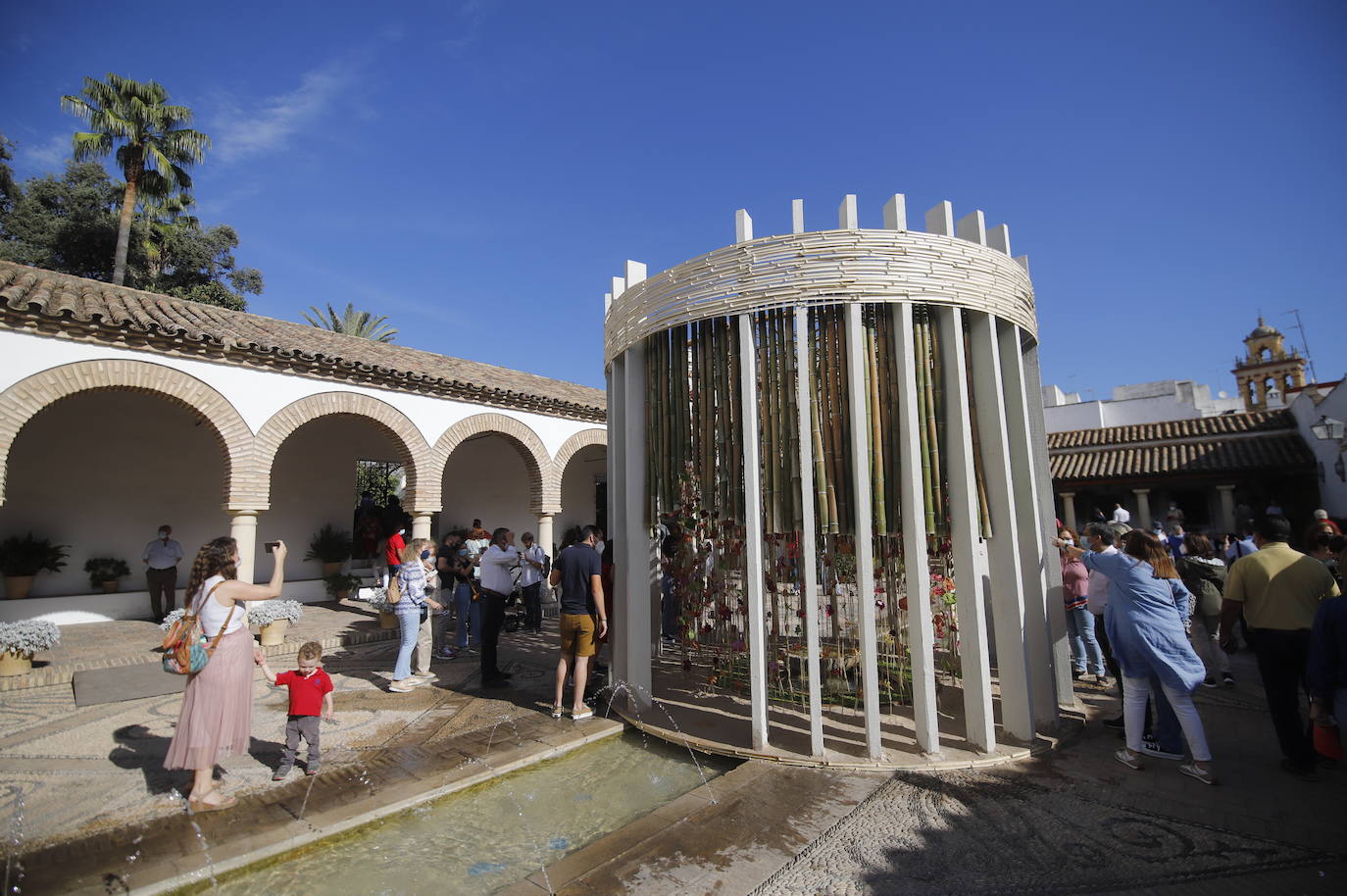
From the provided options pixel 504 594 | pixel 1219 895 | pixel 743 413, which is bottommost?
pixel 1219 895

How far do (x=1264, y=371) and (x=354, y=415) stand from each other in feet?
115

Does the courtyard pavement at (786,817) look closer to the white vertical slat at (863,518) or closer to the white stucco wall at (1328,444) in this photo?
the white vertical slat at (863,518)

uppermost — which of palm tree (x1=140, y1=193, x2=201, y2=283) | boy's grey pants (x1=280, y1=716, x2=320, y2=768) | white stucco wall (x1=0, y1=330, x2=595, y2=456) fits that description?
palm tree (x1=140, y1=193, x2=201, y2=283)

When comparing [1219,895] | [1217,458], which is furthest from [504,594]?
[1217,458]

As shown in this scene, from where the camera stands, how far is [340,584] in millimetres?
12062

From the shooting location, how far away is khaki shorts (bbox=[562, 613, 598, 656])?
17.6ft

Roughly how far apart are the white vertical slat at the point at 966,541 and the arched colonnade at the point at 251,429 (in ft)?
28.7

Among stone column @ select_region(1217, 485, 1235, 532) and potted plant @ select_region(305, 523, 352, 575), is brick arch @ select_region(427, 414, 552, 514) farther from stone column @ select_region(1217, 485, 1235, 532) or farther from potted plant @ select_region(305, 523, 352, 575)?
stone column @ select_region(1217, 485, 1235, 532)

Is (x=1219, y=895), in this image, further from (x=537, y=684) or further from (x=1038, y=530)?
(x=537, y=684)

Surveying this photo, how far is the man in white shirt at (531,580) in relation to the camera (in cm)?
870

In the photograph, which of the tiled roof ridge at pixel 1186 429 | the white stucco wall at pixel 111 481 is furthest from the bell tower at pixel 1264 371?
the white stucco wall at pixel 111 481

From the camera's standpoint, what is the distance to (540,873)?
290 centimetres

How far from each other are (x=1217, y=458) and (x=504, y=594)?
18292 mm

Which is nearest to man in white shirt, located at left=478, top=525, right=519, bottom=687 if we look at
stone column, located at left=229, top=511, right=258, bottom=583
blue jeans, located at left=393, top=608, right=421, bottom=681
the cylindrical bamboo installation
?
blue jeans, located at left=393, top=608, right=421, bottom=681
